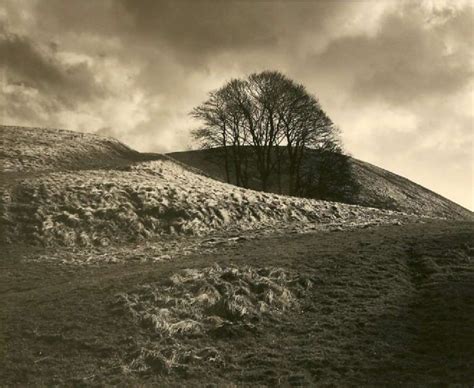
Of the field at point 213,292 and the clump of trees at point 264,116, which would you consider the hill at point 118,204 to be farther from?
the clump of trees at point 264,116

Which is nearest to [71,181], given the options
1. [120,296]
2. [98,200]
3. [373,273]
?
[98,200]

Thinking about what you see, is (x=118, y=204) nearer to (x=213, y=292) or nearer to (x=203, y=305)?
(x=213, y=292)

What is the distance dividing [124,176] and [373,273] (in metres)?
15.8

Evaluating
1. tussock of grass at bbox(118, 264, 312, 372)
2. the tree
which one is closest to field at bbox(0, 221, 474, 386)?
tussock of grass at bbox(118, 264, 312, 372)

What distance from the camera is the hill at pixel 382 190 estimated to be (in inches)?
Answer: 1942

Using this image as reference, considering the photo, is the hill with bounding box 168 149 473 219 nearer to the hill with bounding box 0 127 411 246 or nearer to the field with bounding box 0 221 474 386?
the hill with bounding box 0 127 411 246

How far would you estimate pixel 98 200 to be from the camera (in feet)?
72.5

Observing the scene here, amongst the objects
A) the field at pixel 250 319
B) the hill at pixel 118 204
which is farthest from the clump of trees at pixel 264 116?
the field at pixel 250 319

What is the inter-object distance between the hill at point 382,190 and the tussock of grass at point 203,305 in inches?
1238

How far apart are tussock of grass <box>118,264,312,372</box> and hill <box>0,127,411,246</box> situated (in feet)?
23.5

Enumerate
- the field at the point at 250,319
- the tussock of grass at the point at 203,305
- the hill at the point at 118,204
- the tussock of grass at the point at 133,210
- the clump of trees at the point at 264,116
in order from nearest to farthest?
the field at the point at 250,319 → the tussock of grass at the point at 203,305 → the tussock of grass at the point at 133,210 → the hill at the point at 118,204 → the clump of trees at the point at 264,116

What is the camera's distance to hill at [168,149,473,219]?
49.3 meters

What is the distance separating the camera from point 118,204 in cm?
2198

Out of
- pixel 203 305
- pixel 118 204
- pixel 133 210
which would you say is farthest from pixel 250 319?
pixel 118 204
